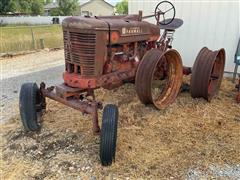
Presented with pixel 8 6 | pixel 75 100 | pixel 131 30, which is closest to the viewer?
pixel 75 100

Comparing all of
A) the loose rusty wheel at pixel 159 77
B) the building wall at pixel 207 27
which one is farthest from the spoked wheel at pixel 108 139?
the building wall at pixel 207 27

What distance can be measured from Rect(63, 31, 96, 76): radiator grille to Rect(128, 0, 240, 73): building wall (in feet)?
11.6

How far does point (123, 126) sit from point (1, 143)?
5.20ft

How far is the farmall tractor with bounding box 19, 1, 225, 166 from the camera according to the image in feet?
11.3

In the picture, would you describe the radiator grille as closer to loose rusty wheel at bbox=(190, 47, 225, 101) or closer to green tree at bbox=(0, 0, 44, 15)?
loose rusty wheel at bbox=(190, 47, 225, 101)

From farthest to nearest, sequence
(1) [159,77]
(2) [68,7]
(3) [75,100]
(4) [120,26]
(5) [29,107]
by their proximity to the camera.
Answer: (2) [68,7], (1) [159,77], (4) [120,26], (5) [29,107], (3) [75,100]

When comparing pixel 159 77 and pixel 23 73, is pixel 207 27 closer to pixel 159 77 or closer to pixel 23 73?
pixel 159 77

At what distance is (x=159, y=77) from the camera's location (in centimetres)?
521

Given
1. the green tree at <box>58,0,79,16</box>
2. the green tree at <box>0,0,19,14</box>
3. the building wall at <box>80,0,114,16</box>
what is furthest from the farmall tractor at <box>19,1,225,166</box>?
the building wall at <box>80,0,114,16</box>

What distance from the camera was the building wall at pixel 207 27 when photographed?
594cm

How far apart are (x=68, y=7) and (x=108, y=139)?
51696 millimetres

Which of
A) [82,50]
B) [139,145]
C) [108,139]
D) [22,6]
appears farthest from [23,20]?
[108,139]

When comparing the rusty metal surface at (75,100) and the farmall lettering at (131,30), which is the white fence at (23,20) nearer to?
the farmall lettering at (131,30)

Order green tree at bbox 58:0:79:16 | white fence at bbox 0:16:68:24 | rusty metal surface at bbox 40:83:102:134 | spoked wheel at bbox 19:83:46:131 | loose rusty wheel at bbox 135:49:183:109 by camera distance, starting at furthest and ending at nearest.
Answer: green tree at bbox 58:0:79:16 → white fence at bbox 0:16:68:24 → loose rusty wheel at bbox 135:49:183:109 → spoked wheel at bbox 19:83:46:131 → rusty metal surface at bbox 40:83:102:134
